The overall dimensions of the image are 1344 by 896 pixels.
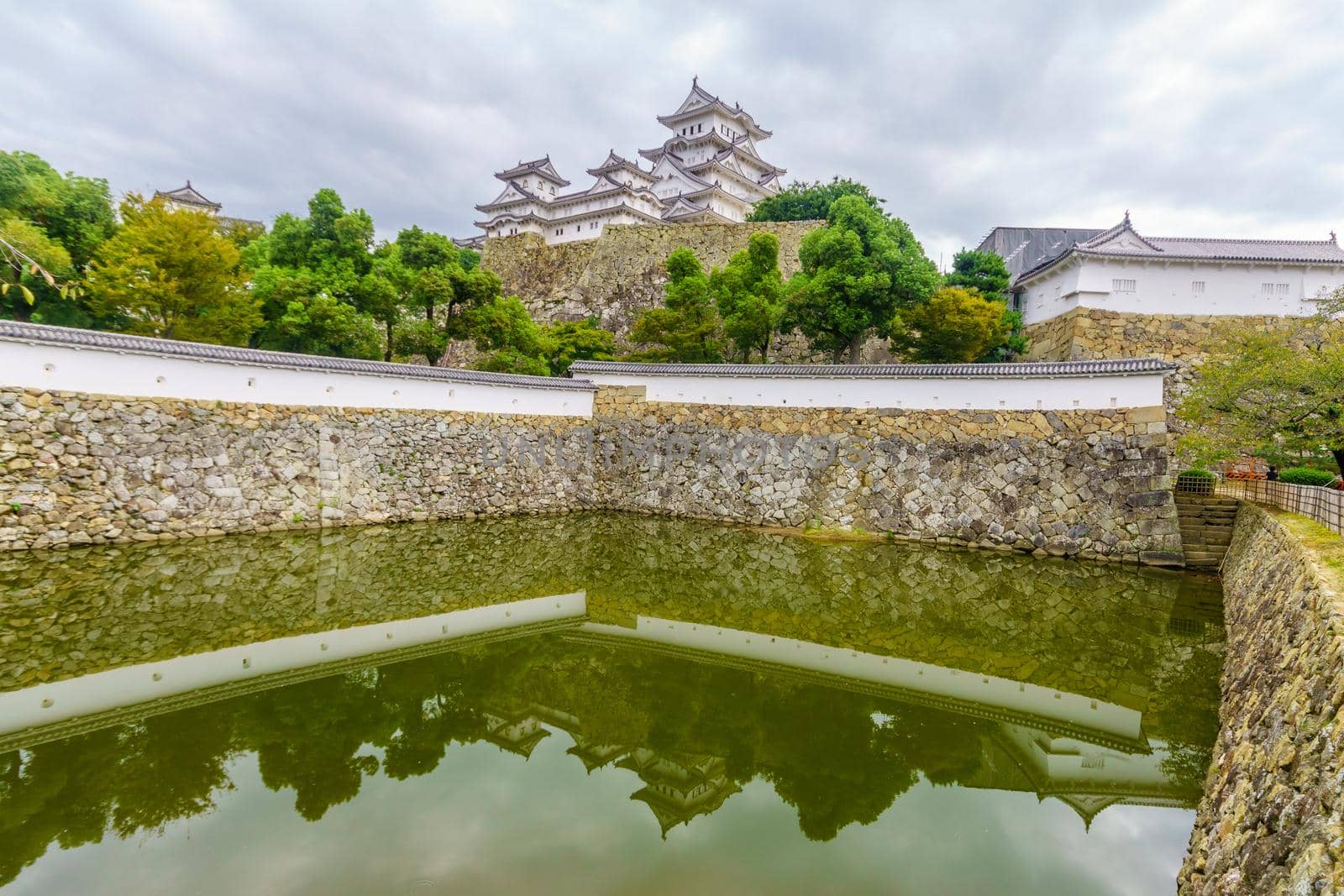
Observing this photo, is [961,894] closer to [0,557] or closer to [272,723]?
[272,723]

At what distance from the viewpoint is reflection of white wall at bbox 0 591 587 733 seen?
5.05 metres

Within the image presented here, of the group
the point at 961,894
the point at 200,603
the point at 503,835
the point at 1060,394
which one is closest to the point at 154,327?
the point at 200,603

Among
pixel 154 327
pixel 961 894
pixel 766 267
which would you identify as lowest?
pixel 961 894

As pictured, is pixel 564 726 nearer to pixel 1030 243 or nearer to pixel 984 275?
pixel 984 275

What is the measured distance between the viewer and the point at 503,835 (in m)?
3.86

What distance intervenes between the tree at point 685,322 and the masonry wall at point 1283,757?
532 inches

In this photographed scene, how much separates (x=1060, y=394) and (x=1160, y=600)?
4.30 metres

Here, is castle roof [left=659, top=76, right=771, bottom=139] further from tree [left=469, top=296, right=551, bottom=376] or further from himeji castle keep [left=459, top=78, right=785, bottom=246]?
tree [left=469, top=296, right=551, bottom=376]

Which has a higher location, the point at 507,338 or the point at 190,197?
the point at 190,197

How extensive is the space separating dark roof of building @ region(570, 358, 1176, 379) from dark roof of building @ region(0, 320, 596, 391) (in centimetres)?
139

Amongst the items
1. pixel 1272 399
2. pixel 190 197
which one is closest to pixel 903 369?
pixel 1272 399

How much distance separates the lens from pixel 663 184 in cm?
3178

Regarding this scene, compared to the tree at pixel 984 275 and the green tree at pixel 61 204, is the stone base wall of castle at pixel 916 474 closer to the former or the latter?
the tree at pixel 984 275

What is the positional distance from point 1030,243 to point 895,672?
75.2 ft
